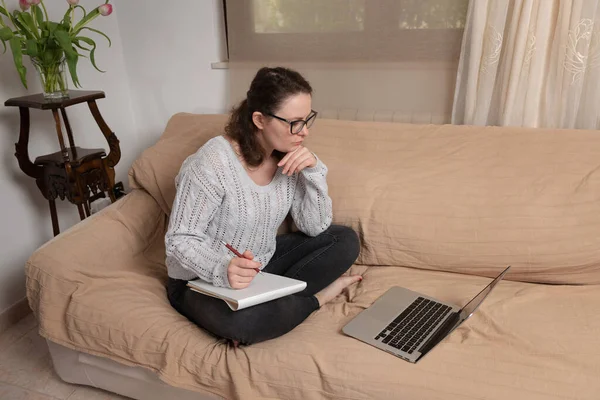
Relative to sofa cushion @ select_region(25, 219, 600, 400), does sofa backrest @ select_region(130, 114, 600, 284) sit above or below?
above

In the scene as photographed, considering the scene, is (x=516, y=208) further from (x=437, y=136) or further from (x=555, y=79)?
(x=555, y=79)

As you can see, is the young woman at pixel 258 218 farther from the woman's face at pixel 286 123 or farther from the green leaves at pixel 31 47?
the green leaves at pixel 31 47

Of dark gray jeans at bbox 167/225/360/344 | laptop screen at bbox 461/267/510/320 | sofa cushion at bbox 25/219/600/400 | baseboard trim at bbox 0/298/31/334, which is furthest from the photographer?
baseboard trim at bbox 0/298/31/334

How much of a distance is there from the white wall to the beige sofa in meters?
0.50

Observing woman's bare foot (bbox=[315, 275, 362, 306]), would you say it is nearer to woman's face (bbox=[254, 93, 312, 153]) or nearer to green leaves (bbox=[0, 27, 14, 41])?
woman's face (bbox=[254, 93, 312, 153])

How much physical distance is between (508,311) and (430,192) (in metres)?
0.45

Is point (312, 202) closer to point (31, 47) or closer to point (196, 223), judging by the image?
point (196, 223)

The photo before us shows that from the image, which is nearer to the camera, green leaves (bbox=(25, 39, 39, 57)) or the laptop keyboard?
the laptop keyboard

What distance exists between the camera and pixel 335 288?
1.47 meters

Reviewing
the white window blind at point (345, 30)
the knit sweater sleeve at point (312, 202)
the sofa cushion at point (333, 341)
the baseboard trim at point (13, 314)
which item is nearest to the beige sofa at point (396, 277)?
the sofa cushion at point (333, 341)

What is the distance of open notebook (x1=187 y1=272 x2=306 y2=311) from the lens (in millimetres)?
1127

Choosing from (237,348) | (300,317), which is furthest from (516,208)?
Answer: (237,348)

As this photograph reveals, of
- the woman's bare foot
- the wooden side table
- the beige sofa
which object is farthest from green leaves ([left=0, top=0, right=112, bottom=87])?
the woman's bare foot

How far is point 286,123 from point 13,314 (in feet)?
4.87
